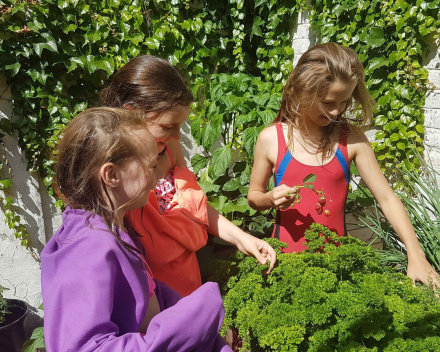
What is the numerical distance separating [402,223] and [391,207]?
80 mm

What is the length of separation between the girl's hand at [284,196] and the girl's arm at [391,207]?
1.38 ft

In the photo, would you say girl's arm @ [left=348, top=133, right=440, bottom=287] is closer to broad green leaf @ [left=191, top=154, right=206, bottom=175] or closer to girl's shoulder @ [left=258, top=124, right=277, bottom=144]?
girl's shoulder @ [left=258, top=124, right=277, bottom=144]

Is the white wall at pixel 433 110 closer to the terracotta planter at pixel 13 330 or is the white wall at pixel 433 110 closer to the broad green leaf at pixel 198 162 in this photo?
the broad green leaf at pixel 198 162

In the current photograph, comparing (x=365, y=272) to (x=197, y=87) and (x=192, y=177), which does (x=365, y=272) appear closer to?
(x=192, y=177)

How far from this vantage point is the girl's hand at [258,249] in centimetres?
142

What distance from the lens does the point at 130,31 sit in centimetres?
290

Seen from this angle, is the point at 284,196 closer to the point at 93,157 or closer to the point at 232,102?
the point at 93,157

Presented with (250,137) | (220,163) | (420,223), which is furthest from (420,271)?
(220,163)

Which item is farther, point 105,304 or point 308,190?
point 308,190

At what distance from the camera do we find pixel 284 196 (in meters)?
1.62

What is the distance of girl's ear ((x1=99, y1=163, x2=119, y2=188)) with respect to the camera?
42.6 inches

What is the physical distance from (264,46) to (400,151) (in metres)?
1.37

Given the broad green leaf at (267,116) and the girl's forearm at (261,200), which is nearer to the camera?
the girl's forearm at (261,200)

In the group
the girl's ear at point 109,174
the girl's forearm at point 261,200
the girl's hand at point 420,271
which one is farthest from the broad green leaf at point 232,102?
the girl's ear at point 109,174
